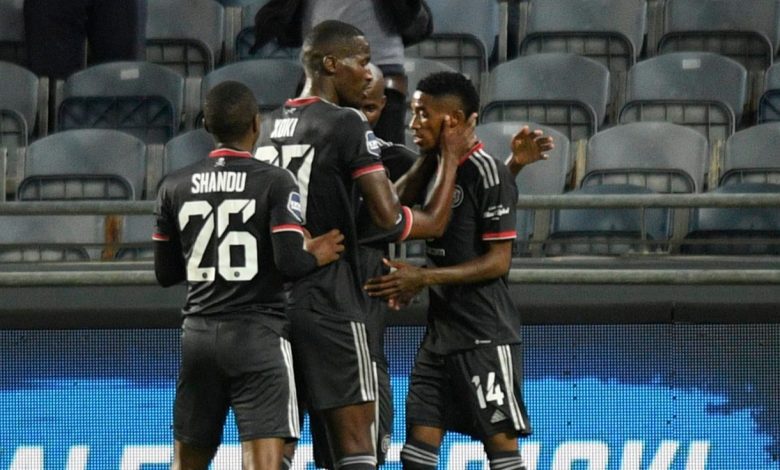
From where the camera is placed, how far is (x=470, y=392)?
4.93 metres

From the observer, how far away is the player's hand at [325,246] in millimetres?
4494

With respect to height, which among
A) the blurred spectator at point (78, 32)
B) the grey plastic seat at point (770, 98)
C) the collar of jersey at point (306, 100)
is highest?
the blurred spectator at point (78, 32)

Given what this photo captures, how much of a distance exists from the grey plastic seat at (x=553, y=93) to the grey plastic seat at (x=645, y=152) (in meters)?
0.46

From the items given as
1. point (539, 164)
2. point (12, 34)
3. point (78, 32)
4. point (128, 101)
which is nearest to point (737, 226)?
point (539, 164)

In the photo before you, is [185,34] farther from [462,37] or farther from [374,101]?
[374,101]

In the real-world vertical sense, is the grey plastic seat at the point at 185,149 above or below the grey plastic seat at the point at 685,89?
below

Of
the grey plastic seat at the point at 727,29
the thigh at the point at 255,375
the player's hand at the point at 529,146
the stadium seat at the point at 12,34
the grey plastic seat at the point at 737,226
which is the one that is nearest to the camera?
the thigh at the point at 255,375

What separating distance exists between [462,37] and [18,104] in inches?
107

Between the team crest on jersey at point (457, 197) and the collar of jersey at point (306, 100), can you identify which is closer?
the collar of jersey at point (306, 100)

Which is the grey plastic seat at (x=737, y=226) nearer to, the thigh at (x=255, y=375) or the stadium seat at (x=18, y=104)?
the thigh at (x=255, y=375)

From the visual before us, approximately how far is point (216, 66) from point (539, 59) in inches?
90.4

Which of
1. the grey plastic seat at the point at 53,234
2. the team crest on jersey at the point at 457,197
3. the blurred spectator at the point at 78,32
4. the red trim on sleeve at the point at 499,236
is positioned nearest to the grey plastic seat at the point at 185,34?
the blurred spectator at the point at 78,32

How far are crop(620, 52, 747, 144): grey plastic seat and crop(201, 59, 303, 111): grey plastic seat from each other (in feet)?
6.31

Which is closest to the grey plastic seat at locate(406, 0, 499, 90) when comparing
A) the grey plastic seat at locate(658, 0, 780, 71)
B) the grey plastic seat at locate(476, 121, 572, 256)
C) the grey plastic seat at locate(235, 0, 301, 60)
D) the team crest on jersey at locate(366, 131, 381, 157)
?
the grey plastic seat at locate(235, 0, 301, 60)
